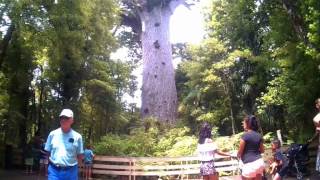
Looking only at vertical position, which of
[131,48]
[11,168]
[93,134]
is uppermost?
[131,48]

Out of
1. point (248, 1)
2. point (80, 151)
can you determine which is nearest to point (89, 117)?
point (248, 1)

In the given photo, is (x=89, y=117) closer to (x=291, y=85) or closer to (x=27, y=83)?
(x=27, y=83)

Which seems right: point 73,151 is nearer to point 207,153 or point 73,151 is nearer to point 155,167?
point 207,153

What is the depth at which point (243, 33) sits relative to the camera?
756 inches

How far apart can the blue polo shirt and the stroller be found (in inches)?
293

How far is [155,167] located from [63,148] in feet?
26.8

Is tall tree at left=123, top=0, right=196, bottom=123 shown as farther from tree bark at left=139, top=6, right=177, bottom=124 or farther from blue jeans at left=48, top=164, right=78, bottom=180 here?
blue jeans at left=48, top=164, right=78, bottom=180

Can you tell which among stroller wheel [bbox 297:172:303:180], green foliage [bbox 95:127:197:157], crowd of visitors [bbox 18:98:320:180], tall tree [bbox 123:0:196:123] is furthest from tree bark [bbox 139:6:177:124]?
crowd of visitors [bbox 18:98:320:180]

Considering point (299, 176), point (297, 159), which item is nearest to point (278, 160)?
point (299, 176)

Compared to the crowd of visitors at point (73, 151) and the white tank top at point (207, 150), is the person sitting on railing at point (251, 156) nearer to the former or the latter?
the crowd of visitors at point (73, 151)

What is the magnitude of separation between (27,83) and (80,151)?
13.8 m

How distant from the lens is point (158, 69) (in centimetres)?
2194

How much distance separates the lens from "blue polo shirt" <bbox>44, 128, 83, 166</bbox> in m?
6.16

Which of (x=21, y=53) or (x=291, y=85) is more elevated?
(x=21, y=53)
